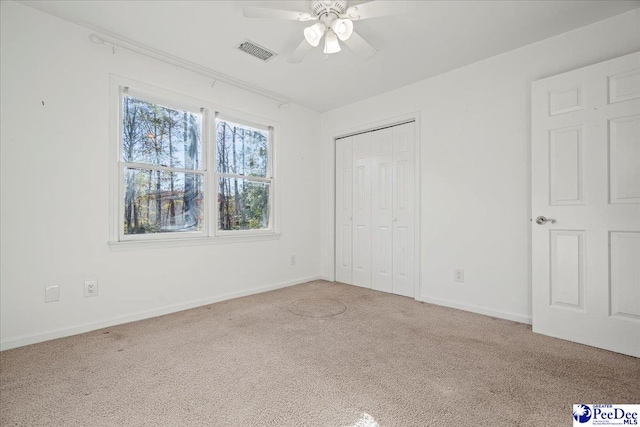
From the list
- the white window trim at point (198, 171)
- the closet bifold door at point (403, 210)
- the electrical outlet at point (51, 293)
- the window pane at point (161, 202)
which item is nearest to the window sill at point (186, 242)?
the white window trim at point (198, 171)

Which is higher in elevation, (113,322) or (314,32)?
(314,32)

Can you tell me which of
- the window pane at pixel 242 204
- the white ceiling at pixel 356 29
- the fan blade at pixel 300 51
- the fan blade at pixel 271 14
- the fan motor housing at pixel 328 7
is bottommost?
the window pane at pixel 242 204

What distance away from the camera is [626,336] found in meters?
2.05

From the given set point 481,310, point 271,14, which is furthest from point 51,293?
point 481,310

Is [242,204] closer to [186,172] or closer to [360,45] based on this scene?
[186,172]

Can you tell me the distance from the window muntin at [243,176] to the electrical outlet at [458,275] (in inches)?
89.8

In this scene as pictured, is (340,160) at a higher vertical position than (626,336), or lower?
higher

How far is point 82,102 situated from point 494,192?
3.75 m

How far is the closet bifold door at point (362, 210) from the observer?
3980 millimetres

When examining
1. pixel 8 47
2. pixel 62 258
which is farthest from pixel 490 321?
pixel 8 47

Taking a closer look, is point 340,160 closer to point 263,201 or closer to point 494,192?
point 263,201

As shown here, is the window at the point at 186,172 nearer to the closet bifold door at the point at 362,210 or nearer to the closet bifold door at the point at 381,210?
the closet bifold door at the point at 362,210

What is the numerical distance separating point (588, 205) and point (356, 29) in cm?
227

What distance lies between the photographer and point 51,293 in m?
2.30
